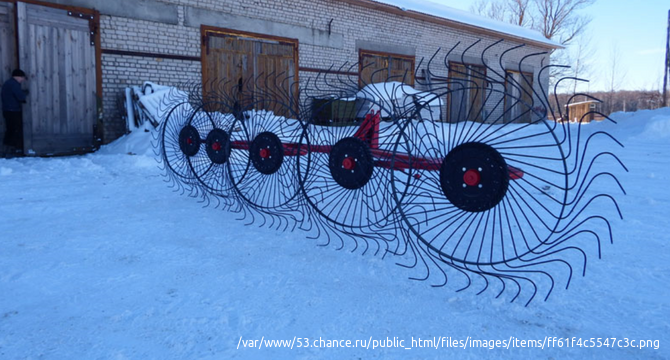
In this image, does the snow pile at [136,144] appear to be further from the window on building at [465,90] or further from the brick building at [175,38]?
the window on building at [465,90]

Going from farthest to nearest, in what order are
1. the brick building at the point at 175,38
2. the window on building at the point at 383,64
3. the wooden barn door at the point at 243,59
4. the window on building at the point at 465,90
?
1. the window on building at the point at 383,64
2. the wooden barn door at the point at 243,59
3. the brick building at the point at 175,38
4. the window on building at the point at 465,90

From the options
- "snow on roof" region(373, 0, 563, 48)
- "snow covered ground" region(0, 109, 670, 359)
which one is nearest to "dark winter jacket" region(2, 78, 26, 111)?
"snow covered ground" region(0, 109, 670, 359)

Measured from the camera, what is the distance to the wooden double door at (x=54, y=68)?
303 inches

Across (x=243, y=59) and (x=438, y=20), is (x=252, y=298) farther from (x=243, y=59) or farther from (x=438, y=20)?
(x=438, y=20)

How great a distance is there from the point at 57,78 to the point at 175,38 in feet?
7.75

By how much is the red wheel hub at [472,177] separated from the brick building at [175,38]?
3699mm

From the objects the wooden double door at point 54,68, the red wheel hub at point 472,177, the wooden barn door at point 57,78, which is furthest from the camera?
the wooden barn door at point 57,78

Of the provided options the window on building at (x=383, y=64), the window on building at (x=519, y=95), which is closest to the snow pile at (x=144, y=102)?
the window on building at (x=519, y=95)

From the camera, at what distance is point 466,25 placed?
15.8 metres

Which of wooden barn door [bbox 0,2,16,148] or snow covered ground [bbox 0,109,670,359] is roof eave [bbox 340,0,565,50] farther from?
snow covered ground [bbox 0,109,670,359]

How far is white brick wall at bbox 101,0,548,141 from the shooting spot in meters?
8.91

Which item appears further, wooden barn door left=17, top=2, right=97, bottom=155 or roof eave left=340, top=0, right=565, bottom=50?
roof eave left=340, top=0, right=565, bottom=50

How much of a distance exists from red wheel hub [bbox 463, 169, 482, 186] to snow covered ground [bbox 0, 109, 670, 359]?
572 mm

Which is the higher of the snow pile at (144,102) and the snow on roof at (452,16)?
the snow on roof at (452,16)
